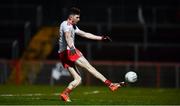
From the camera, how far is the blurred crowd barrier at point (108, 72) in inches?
1166

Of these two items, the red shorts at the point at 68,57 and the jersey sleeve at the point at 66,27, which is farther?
the red shorts at the point at 68,57

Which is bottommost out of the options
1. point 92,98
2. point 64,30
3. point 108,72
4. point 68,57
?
point 108,72

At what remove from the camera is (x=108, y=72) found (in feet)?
97.7

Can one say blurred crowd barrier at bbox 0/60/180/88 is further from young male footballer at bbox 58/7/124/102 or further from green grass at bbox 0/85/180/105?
young male footballer at bbox 58/7/124/102

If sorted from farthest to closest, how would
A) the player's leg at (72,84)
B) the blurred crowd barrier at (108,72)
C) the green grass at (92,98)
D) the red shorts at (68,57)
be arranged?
the blurred crowd barrier at (108,72), the red shorts at (68,57), the player's leg at (72,84), the green grass at (92,98)

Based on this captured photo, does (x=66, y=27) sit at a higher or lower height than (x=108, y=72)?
higher

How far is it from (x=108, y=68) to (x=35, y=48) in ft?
13.0

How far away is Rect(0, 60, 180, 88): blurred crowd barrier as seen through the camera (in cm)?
2961

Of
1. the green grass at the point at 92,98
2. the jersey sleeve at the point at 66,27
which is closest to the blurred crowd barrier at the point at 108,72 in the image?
the green grass at the point at 92,98

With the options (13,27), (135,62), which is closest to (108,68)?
(135,62)

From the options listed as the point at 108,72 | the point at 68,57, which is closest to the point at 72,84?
the point at 68,57

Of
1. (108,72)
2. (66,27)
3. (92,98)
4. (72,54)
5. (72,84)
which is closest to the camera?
(66,27)

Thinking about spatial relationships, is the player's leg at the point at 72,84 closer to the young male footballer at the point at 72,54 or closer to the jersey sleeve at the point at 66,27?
the young male footballer at the point at 72,54

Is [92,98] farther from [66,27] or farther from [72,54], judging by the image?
[66,27]
